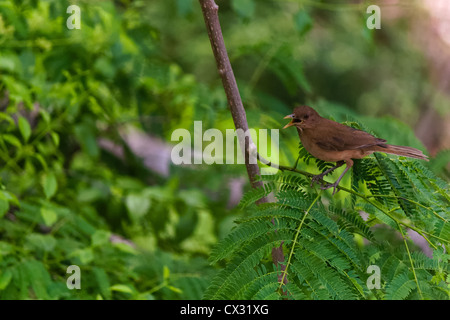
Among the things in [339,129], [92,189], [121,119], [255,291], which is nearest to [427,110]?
[121,119]

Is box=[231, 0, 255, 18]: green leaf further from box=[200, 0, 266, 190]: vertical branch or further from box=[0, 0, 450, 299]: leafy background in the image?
box=[200, 0, 266, 190]: vertical branch

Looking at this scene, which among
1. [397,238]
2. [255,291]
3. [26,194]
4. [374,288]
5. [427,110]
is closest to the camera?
[255,291]

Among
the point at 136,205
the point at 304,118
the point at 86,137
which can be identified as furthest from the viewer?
the point at 86,137

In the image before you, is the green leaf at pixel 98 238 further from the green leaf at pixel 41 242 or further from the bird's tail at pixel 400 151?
the bird's tail at pixel 400 151

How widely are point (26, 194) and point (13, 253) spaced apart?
2.80 ft

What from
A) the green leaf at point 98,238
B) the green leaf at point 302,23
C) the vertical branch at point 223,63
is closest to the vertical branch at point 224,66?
the vertical branch at point 223,63

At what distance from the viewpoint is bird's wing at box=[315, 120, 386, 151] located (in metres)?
1.56

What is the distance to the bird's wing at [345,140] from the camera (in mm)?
1559

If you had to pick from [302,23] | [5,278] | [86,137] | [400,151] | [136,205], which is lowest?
[5,278]

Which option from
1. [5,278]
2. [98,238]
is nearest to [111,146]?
[98,238]

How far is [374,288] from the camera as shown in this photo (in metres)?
1.41

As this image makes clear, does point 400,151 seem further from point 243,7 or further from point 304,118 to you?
point 243,7

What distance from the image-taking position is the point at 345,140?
158 cm

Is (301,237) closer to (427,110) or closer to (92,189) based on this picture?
(92,189)
